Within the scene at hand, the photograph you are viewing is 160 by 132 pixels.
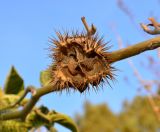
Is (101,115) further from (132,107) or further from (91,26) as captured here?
(91,26)

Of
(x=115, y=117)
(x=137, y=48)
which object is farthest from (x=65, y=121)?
(x=115, y=117)

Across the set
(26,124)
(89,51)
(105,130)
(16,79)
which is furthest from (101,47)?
(105,130)

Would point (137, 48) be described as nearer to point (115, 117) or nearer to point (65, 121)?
point (65, 121)

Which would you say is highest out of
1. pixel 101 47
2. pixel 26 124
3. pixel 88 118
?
pixel 88 118

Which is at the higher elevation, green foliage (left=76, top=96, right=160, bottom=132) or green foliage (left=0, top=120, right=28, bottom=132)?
green foliage (left=76, top=96, right=160, bottom=132)

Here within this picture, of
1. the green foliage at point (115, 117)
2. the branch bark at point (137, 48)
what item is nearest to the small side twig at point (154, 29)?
the branch bark at point (137, 48)

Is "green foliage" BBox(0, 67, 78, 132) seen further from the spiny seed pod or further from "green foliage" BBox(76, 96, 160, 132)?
"green foliage" BBox(76, 96, 160, 132)

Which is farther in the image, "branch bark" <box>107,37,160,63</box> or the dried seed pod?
the dried seed pod

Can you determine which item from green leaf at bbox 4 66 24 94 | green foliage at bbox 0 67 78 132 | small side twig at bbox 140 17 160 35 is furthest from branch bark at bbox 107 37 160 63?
green leaf at bbox 4 66 24 94
